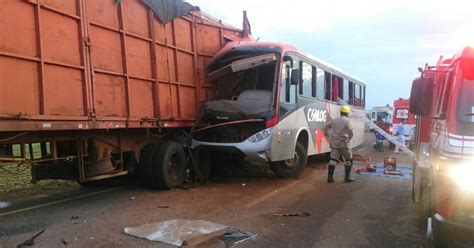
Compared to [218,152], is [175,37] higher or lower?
higher

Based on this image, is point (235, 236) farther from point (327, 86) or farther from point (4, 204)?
point (327, 86)

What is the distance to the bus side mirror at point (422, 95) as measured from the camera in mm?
5270

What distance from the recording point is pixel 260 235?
20.5 ft

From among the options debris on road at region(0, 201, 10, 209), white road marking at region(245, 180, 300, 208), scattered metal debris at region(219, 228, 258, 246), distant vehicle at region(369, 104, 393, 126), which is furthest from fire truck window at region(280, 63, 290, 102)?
distant vehicle at region(369, 104, 393, 126)

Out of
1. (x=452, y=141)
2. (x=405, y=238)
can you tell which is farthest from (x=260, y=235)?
(x=452, y=141)

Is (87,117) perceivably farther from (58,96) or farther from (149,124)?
(149,124)

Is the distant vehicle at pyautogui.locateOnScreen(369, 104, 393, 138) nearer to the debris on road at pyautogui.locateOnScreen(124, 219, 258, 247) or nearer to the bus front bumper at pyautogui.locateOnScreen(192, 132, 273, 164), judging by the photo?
the bus front bumper at pyautogui.locateOnScreen(192, 132, 273, 164)

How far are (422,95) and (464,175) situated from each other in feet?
4.17

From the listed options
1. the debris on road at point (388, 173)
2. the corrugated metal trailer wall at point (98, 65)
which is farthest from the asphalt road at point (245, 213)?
the corrugated metal trailer wall at point (98, 65)

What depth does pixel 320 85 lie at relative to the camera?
12.9 metres

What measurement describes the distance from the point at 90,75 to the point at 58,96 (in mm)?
776

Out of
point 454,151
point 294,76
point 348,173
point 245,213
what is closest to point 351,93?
point 348,173

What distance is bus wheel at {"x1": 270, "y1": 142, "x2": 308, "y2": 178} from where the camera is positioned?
11.4 meters

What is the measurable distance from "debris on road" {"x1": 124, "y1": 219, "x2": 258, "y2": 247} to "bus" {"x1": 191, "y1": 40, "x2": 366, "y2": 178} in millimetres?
3543
